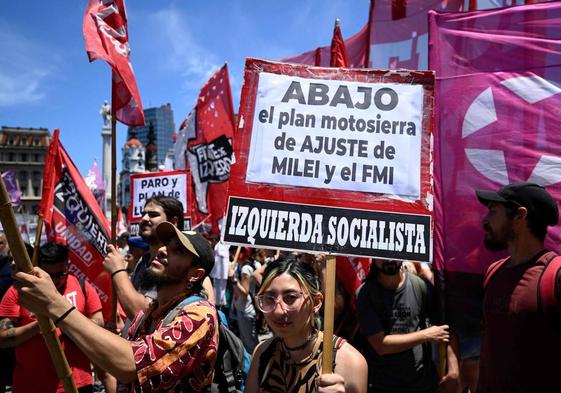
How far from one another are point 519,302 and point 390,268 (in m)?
1.09

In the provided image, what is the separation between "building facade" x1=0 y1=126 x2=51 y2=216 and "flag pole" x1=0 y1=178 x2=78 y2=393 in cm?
8492

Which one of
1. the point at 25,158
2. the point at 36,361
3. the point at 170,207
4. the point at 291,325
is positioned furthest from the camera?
the point at 25,158

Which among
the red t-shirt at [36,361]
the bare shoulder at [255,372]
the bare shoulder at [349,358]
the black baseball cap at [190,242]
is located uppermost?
the black baseball cap at [190,242]

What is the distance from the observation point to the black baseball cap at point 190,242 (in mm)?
2240

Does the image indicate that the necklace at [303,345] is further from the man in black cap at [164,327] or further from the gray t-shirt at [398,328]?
the gray t-shirt at [398,328]

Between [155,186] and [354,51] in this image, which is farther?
[354,51]

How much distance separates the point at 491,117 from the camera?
10.1ft

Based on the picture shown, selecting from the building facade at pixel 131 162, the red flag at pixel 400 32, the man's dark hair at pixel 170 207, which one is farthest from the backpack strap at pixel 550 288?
the building facade at pixel 131 162

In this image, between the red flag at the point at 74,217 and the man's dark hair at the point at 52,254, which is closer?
the man's dark hair at the point at 52,254

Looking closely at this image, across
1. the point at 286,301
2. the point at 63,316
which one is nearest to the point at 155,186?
the point at 286,301

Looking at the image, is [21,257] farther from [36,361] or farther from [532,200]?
[532,200]

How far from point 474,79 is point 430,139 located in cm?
97

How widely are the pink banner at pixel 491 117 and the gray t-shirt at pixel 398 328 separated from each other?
0.43 meters

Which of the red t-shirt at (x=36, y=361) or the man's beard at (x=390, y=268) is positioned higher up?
the man's beard at (x=390, y=268)
